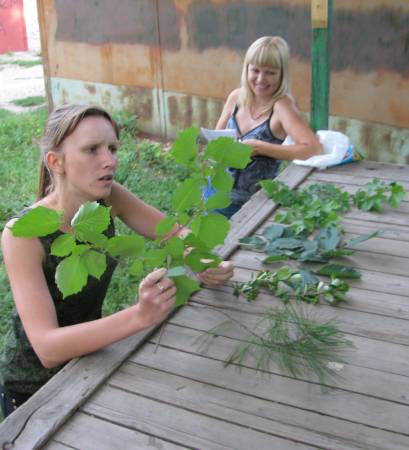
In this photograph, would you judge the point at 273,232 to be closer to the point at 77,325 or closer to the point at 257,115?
the point at 77,325

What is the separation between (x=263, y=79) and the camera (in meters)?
3.21

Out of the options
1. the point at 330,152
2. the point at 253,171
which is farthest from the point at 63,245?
the point at 330,152

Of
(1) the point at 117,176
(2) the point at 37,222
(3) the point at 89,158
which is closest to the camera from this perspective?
(2) the point at 37,222

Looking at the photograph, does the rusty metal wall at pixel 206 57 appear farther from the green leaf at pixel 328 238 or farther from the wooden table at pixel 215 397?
the wooden table at pixel 215 397

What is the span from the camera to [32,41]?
17047mm

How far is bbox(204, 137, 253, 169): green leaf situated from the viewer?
148 cm

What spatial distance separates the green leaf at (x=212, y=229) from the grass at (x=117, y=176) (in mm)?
2054

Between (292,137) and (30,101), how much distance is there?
767cm

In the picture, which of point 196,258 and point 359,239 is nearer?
point 196,258

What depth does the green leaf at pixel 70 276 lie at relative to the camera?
51.7 inches

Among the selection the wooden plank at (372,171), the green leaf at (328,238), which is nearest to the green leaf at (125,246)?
the green leaf at (328,238)

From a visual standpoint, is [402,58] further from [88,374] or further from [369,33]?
[88,374]

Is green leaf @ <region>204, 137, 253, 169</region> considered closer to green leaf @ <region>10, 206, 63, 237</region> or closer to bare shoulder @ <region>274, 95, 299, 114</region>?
green leaf @ <region>10, 206, 63, 237</region>

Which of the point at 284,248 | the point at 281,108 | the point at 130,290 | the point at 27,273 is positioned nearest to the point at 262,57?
the point at 281,108
